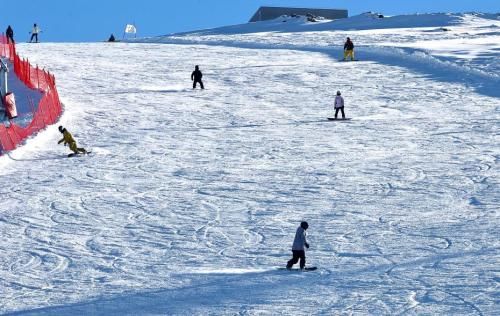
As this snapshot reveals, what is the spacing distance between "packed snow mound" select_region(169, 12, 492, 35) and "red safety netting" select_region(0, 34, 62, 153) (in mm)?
21656

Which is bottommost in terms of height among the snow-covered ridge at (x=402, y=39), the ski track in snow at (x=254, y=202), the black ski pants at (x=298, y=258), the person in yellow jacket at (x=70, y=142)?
the ski track in snow at (x=254, y=202)

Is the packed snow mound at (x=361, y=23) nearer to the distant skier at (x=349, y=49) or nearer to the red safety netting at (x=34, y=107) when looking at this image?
the distant skier at (x=349, y=49)

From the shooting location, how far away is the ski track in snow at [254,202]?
13.3 m

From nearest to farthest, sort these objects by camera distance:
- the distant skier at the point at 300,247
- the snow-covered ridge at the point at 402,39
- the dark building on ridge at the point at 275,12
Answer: the distant skier at the point at 300,247 < the snow-covered ridge at the point at 402,39 < the dark building on ridge at the point at 275,12

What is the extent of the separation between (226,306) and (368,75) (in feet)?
80.3

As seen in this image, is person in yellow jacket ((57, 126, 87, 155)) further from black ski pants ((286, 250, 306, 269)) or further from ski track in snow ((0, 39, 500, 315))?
black ski pants ((286, 250, 306, 269))

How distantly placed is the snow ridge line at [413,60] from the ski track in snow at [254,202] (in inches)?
53.2

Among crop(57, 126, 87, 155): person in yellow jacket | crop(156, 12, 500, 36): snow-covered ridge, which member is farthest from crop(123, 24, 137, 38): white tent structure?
crop(57, 126, 87, 155): person in yellow jacket

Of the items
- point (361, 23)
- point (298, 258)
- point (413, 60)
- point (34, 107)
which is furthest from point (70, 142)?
point (361, 23)

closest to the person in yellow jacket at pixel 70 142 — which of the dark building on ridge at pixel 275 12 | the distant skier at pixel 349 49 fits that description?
the distant skier at pixel 349 49

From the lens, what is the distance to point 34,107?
→ 28.8 metres

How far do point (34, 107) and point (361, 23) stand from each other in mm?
33312

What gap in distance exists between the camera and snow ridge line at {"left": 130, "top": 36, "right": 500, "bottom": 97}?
34469mm

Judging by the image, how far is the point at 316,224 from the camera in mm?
16906
